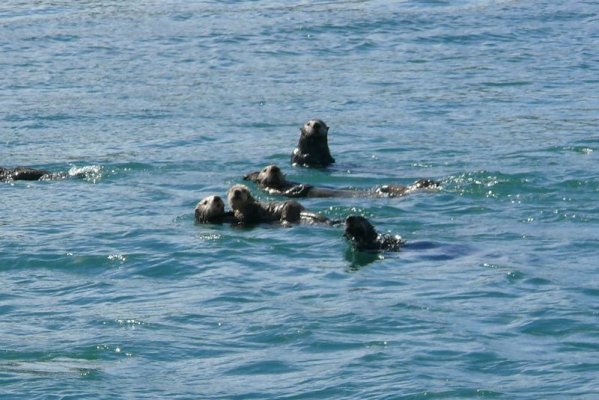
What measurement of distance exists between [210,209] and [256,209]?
19.7 inches

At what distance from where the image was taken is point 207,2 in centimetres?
3262

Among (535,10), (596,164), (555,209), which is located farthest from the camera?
(535,10)

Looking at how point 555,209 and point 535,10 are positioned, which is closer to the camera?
point 555,209

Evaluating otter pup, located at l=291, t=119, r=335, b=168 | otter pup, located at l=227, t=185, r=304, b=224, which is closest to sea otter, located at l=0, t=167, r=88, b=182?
otter pup, located at l=291, t=119, r=335, b=168

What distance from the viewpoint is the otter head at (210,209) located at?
1590 cm

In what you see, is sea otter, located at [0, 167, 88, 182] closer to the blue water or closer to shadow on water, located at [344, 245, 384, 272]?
the blue water

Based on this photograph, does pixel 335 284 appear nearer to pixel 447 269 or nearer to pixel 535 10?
pixel 447 269

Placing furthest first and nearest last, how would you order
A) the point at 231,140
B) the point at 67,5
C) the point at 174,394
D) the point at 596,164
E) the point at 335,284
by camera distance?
the point at 67,5 → the point at 231,140 → the point at 596,164 → the point at 335,284 → the point at 174,394

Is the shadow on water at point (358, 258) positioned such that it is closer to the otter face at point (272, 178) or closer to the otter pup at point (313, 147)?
the otter face at point (272, 178)

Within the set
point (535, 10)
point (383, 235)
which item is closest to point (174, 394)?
point (383, 235)

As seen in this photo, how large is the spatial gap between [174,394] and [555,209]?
6.25 meters

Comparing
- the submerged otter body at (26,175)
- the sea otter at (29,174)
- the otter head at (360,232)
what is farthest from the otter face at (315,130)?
the otter head at (360,232)

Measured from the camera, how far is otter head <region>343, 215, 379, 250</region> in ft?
46.8

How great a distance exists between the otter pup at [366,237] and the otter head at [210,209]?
184cm
